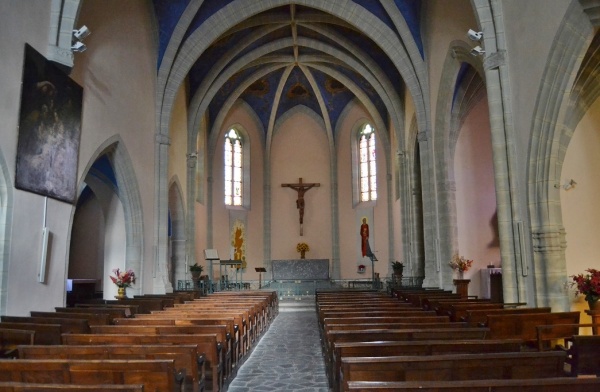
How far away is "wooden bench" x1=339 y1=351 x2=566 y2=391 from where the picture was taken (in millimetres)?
3846

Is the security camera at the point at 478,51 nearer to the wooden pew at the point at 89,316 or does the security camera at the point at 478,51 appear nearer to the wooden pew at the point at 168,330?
the wooden pew at the point at 168,330

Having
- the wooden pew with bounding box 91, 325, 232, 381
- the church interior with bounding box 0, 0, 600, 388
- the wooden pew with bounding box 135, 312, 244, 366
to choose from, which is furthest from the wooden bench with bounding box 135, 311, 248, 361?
the church interior with bounding box 0, 0, 600, 388

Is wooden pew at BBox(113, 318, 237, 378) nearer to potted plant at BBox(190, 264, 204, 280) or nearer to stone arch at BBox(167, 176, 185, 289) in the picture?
potted plant at BBox(190, 264, 204, 280)

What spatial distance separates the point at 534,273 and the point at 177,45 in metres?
13.3

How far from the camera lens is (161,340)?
547cm

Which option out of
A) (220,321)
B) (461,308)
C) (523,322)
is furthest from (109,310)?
(523,322)

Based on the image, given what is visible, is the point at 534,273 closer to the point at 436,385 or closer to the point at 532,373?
the point at 532,373

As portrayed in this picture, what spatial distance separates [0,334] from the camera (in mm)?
6477

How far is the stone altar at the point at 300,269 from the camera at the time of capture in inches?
990

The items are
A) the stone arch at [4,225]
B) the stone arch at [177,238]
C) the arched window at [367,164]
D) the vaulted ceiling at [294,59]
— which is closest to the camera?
the stone arch at [4,225]

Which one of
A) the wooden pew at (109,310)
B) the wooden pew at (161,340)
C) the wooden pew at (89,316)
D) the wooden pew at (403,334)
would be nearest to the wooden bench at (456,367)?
the wooden pew at (403,334)

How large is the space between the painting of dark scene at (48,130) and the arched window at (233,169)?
16068mm

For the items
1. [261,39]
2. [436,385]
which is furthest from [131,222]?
[436,385]

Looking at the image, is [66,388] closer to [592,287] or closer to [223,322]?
[223,322]
